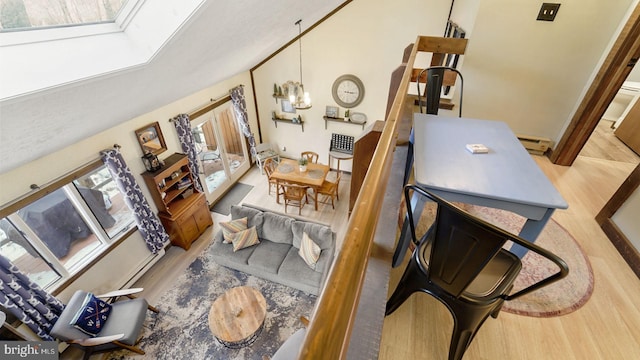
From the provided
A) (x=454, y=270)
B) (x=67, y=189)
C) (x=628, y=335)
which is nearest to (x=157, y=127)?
(x=67, y=189)

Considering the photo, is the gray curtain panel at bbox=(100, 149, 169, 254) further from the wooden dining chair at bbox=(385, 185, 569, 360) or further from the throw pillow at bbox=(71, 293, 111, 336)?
the wooden dining chair at bbox=(385, 185, 569, 360)

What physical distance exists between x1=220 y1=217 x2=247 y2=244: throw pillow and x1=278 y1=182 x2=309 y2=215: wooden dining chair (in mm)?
1260

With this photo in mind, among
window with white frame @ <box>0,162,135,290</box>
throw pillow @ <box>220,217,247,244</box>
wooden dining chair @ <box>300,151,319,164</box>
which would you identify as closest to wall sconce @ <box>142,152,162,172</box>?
window with white frame @ <box>0,162,135,290</box>

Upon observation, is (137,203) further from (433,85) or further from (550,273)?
(550,273)

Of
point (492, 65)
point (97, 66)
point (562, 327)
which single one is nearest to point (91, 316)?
point (97, 66)

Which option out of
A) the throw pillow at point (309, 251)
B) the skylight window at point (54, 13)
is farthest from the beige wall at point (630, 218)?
the skylight window at point (54, 13)

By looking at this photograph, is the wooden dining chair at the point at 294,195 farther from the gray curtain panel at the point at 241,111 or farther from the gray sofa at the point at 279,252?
the gray curtain panel at the point at 241,111

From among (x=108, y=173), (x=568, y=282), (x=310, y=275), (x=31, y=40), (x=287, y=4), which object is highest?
(x=287, y=4)

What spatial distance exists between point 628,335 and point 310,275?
2.81 metres

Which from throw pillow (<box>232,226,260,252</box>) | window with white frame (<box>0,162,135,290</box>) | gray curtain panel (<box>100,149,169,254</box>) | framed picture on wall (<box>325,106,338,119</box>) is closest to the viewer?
window with white frame (<box>0,162,135,290</box>)

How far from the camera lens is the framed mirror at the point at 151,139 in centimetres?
352

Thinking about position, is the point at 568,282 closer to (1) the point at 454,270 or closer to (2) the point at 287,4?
(1) the point at 454,270

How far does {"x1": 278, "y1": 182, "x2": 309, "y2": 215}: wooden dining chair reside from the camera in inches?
196

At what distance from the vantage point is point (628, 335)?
4.47ft
